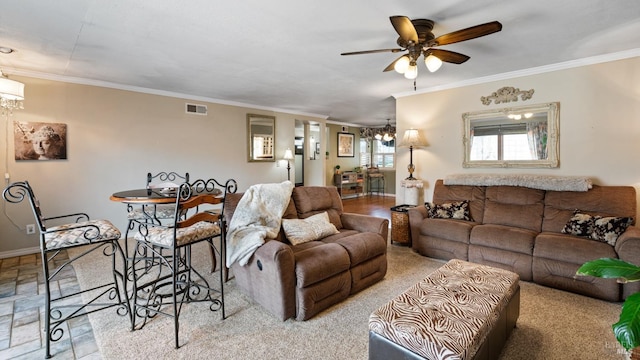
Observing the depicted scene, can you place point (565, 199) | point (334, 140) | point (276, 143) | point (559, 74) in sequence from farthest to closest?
point (334, 140)
point (276, 143)
point (559, 74)
point (565, 199)

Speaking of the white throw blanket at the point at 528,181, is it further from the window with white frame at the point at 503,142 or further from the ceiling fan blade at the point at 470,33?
the ceiling fan blade at the point at 470,33

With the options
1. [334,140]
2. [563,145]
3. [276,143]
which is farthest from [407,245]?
[334,140]

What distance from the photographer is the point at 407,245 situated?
164 inches

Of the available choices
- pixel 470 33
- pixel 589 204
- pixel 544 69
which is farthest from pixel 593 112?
pixel 470 33

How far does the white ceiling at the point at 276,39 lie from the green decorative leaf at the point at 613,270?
1859mm

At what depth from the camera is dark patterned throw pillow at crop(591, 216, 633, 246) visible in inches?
105

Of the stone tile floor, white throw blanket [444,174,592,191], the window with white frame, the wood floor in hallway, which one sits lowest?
the stone tile floor

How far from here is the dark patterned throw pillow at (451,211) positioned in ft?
12.1

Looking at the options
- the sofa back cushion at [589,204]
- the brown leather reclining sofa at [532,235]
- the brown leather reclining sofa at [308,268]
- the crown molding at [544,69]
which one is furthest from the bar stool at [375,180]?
the brown leather reclining sofa at [308,268]

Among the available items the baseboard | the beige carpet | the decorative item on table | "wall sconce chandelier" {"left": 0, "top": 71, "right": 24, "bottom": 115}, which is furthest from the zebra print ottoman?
the decorative item on table

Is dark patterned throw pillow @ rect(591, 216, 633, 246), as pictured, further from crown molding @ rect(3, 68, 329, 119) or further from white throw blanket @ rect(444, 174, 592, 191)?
crown molding @ rect(3, 68, 329, 119)

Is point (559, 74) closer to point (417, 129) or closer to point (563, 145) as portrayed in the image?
point (563, 145)

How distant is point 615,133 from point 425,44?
102 inches

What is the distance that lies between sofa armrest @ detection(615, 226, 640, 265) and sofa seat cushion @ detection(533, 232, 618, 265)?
0.17 ft
